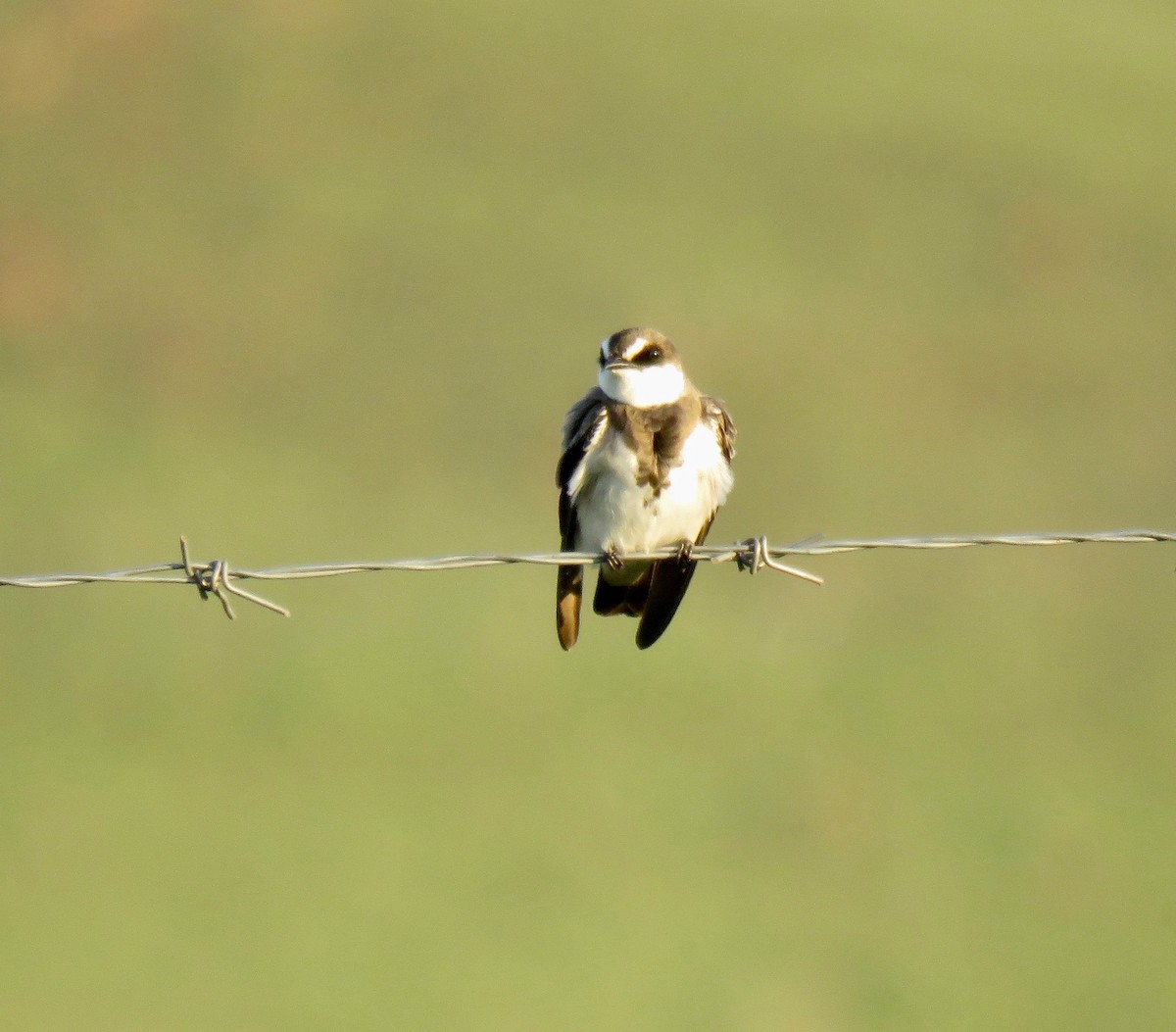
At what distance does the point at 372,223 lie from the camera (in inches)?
945

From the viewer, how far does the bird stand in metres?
7.28

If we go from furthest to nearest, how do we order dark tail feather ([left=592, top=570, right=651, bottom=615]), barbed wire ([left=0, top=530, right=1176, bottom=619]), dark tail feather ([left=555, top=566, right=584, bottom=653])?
1. dark tail feather ([left=592, top=570, right=651, bottom=615])
2. dark tail feather ([left=555, top=566, right=584, bottom=653])
3. barbed wire ([left=0, top=530, right=1176, bottom=619])

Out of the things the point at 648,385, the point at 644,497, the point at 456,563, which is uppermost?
the point at 648,385

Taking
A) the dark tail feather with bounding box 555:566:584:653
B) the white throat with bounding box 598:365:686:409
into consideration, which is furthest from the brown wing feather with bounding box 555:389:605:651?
the white throat with bounding box 598:365:686:409

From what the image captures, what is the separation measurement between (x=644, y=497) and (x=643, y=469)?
0.39 ft

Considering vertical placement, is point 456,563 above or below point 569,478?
below

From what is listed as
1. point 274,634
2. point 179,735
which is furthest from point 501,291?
point 179,735

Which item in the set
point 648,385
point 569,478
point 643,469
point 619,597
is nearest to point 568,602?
point 619,597

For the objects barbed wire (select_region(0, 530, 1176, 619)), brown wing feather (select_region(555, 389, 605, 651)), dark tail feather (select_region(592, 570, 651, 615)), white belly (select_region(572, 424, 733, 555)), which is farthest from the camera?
dark tail feather (select_region(592, 570, 651, 615))

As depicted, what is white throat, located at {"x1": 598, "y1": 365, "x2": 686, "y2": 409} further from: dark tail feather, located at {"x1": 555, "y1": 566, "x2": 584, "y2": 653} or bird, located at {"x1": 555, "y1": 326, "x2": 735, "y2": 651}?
dark tail feather, located at {"x1": 555, "y1": 566, "x2": 584, "y2": 653}

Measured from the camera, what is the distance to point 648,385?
743 centimetres

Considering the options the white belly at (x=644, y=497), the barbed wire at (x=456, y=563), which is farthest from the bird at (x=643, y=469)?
the barbed wire at (x=456, y=563)

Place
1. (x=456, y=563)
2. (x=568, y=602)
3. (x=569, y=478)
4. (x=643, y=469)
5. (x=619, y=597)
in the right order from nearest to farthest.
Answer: (x=456, y=563), (x=643, y=469), (x=569, y=478), (x=568, y=602), (x=619, y=597)

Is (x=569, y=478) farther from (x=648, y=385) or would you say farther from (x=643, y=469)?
(x=648, y=385)
